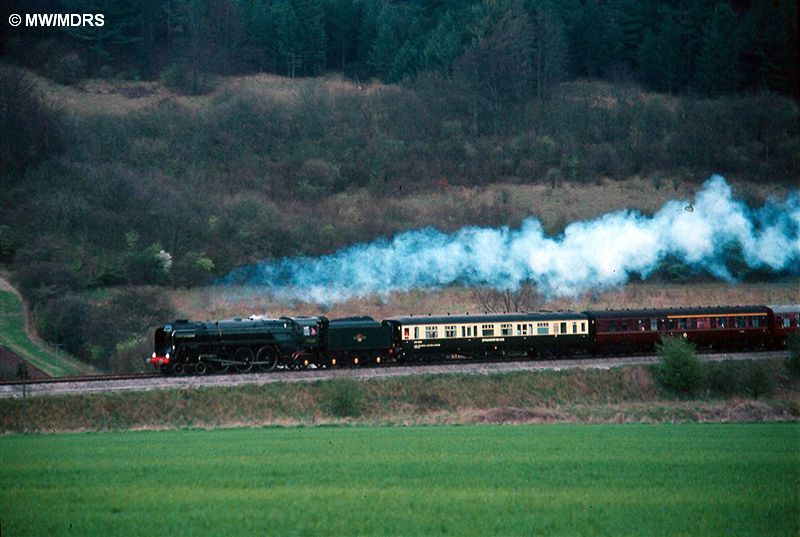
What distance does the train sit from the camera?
5856cm

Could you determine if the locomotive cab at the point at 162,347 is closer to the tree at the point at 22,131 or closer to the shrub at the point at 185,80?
the tree at the point at 22,131

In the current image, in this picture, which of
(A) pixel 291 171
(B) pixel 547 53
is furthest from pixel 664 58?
(A) pixel 291 171

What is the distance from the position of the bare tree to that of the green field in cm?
2745

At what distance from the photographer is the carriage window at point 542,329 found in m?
63.2

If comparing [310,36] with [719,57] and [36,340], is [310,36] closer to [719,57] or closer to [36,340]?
[719,57]

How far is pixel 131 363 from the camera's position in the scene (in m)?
63.9

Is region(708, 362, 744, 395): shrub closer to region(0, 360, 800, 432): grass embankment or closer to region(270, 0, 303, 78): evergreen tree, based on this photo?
region(0, 360, 800, 432): grass embankment

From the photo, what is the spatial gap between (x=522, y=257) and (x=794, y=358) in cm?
1721

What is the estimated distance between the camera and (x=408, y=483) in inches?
1313

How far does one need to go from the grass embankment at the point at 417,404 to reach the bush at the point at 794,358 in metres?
0.99

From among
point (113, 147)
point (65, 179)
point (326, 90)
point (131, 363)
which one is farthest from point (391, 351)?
point (326, 90)

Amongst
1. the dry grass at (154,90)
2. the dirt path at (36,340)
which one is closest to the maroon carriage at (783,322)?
the dirt path at (36,340)

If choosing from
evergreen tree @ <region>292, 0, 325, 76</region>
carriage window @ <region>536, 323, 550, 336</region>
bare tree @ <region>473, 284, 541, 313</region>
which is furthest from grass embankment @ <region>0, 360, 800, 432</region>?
evergreen tree @ <region>292, 0, 325, 76</region>

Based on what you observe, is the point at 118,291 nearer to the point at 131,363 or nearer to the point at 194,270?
the point at 194,270
